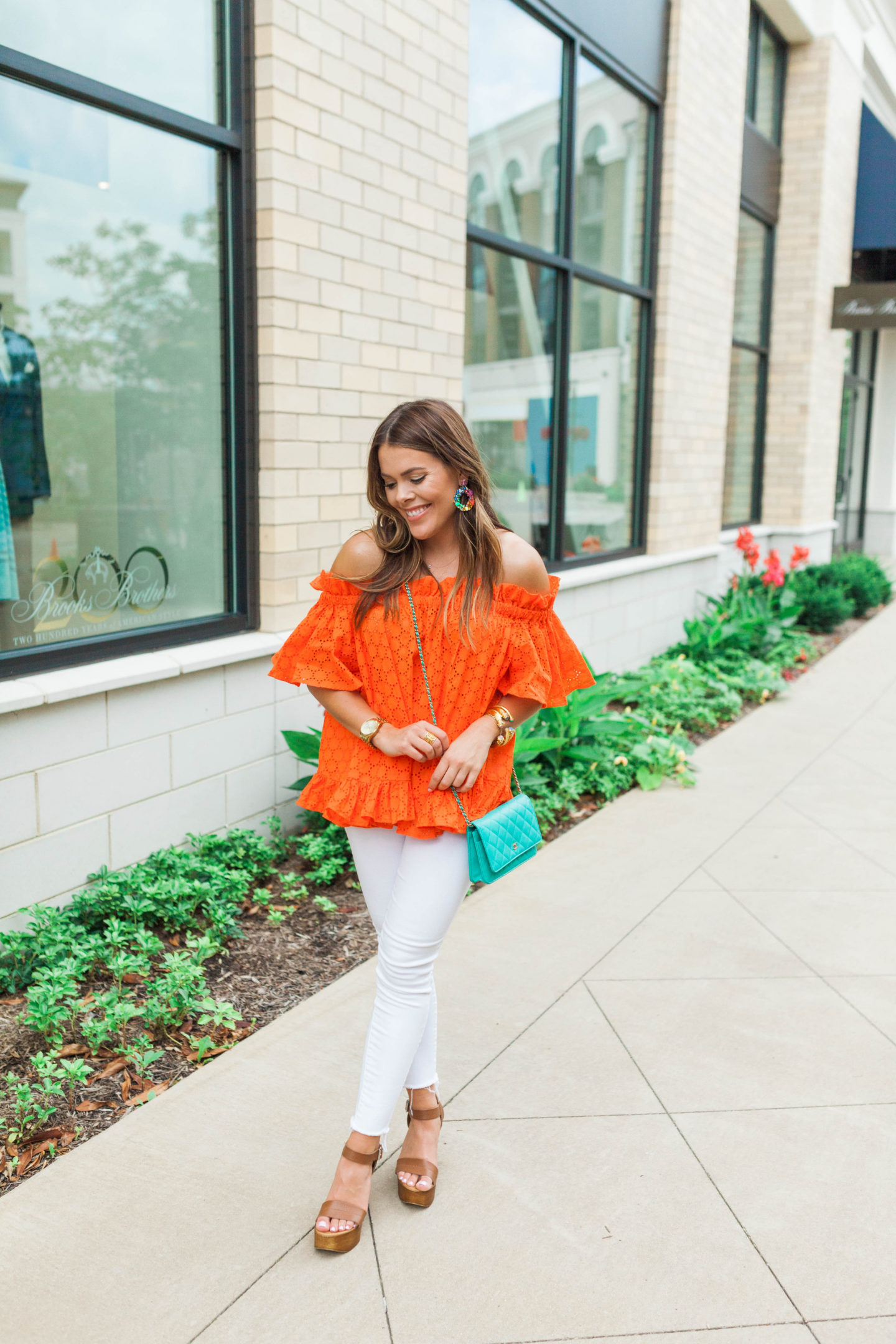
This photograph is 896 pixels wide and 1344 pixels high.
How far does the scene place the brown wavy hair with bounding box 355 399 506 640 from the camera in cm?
231

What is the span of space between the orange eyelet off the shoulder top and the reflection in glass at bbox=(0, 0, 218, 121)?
252cm

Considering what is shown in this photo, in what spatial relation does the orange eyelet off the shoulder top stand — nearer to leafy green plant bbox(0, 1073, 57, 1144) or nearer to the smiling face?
the smiling face

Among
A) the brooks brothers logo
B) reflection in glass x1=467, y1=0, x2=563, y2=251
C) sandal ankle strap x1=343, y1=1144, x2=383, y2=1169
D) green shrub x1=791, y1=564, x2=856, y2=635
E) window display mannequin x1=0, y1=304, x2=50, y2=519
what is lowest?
sandal ankle strap x1=343, y1=1144, x2=383, y2=1169

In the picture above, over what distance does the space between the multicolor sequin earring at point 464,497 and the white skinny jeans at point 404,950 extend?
2.31ft

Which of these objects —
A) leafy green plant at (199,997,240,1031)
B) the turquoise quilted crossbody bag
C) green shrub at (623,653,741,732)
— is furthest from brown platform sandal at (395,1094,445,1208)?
green shrub at (623,653,741,732)

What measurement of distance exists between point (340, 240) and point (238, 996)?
314 centimetres

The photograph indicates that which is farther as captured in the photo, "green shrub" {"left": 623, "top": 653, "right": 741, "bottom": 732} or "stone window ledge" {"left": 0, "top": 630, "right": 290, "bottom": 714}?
"green shrub" {"left": 623, "top": 653, "right": 741, "bottom": 732}

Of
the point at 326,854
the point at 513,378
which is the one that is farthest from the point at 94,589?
the point at 513,378

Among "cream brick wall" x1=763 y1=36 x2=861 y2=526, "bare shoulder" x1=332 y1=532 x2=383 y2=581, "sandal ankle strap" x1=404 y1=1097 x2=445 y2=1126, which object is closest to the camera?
"bare shoulder" x1=332 y1=532 x2=383 y2=581

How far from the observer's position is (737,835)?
5.19m

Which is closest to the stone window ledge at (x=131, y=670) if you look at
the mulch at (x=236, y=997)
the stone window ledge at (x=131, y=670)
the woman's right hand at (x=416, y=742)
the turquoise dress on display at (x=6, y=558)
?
the stone window ledge at (x=131, y=670)

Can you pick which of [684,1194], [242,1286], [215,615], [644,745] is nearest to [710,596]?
[644,745]

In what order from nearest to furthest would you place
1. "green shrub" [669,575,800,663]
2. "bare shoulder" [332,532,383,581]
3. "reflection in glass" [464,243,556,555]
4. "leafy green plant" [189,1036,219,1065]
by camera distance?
"bare shoulder" [332,532,383,581]
"leafy green plant" [189,1036,219,1065]
"reflection in glass" [464,243,556,555]
"green shrub" [669,575,800,663]

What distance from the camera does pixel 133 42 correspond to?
401 cm
